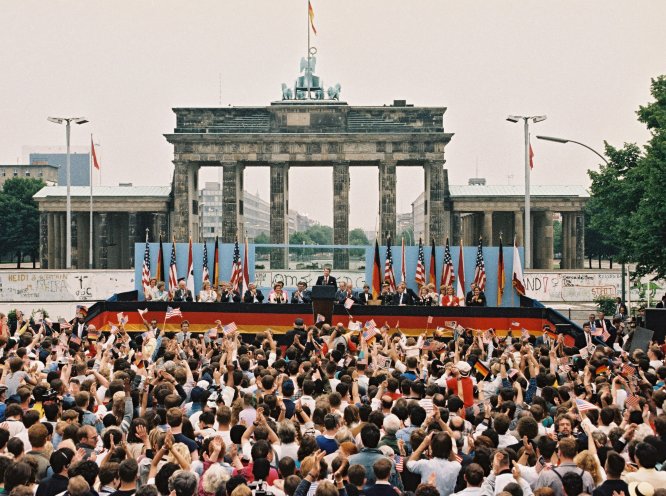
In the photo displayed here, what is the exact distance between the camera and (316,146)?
72188mm

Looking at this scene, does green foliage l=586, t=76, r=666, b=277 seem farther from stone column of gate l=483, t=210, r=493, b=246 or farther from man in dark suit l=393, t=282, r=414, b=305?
stone column of gate l=483, t=210, r=493, b=246

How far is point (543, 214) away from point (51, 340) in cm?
6564

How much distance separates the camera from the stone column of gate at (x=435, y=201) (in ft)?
238

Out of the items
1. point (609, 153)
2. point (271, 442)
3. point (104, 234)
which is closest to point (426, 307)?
point (271, 442)

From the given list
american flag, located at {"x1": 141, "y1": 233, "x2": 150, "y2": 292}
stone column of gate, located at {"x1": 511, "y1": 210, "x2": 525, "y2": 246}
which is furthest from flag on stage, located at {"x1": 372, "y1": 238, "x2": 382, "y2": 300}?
stone column of gate, located at {"x1": 511, "y1": 210, "x2": 525, "y2": 246}

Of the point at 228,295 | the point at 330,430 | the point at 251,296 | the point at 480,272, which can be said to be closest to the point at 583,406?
the point at 330,430

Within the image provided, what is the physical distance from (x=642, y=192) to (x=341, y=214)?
111 feet

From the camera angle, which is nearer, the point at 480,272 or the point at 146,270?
the point at 480,272

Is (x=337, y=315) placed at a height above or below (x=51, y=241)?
below

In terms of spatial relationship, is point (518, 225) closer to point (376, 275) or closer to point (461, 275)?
point (461, 275)

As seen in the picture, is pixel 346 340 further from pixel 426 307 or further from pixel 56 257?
pixel 56 257

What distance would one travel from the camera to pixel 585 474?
8156mm

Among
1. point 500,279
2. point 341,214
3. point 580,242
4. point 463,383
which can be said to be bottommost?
point 463,383

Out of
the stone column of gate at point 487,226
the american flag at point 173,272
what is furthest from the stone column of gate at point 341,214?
the american flag at point 173,272
